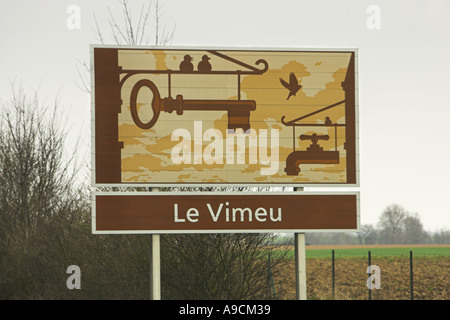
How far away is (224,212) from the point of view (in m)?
11.0

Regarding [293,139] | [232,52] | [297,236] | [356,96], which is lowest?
[297,236]

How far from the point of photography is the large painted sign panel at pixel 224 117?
11.1 m

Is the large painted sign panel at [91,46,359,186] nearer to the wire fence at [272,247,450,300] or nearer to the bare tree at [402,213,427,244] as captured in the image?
the wire fence at [272,247,450,300]

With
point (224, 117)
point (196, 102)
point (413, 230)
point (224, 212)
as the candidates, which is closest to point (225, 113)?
point (224, 117)

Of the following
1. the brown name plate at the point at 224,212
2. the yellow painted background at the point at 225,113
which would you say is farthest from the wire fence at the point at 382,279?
the yellow painted background at the point at 225,113

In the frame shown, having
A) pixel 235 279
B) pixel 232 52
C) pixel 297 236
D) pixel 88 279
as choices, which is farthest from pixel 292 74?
pixel 88 279

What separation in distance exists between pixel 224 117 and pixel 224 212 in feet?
5.60

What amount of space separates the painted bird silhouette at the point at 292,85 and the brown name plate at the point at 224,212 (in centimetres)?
186

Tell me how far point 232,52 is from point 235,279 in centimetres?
475

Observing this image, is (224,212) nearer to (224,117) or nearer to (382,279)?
(224,117)

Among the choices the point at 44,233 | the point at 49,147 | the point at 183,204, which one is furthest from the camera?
the point at 49,147

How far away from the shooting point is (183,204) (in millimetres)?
10938

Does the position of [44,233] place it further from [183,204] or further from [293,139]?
[293,139]

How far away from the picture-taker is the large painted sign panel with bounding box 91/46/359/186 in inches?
438
